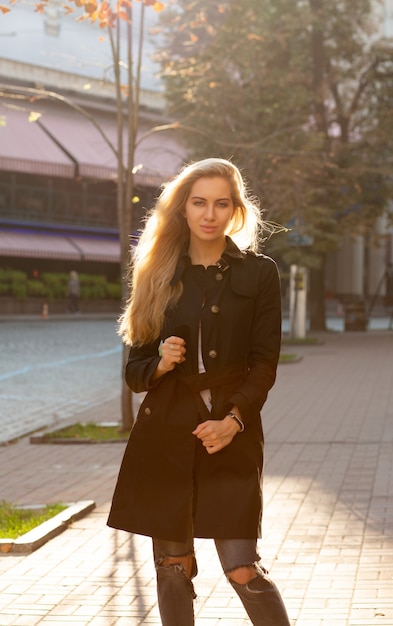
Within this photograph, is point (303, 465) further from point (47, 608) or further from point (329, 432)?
point (47, 608)

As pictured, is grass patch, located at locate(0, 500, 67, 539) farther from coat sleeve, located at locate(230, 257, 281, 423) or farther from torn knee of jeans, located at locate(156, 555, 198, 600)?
coat sleeve, located at locate(230, 257, 281, 423)

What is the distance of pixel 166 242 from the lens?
14.1 ft

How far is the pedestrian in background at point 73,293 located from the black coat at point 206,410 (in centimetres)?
4132

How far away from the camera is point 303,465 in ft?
33.3

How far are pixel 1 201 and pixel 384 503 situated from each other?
1573 inches

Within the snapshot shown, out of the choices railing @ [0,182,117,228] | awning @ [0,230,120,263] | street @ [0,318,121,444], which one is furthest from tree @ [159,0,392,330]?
railing @ [0,182,117,228]

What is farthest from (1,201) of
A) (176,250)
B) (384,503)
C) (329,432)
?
(176,250)

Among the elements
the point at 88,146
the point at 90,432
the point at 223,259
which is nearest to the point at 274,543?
the point at 223,259

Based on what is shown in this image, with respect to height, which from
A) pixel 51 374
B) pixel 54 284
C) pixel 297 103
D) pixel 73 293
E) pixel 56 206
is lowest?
pixel 51 374

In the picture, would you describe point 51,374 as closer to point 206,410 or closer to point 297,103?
point 297,103

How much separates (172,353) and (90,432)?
345 inches

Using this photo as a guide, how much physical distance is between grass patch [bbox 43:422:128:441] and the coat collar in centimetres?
806

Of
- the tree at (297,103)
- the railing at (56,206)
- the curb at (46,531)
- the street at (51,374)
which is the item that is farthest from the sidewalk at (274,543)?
the railing at (56,206)

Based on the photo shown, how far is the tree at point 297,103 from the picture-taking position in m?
25.4
